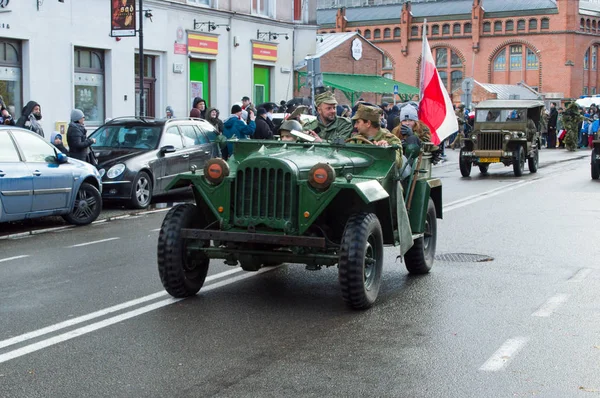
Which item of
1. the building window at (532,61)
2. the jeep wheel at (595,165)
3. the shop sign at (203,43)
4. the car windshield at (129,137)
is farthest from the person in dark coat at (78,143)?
the building window at (532,61)

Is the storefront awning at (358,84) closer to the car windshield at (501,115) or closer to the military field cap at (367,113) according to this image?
the car windshield at (501,115)

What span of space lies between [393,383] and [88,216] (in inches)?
374

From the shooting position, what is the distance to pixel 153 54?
27578mm

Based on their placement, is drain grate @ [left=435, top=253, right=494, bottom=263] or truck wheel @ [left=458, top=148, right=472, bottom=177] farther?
truck wheel @ [left=458, top=148, right=472, bottom=177]

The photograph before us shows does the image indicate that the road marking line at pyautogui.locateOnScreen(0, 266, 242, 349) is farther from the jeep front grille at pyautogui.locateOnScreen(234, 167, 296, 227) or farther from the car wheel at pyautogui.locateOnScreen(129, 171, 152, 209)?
the car wheel at pyautogui.locateOnScreen(129, 171, 152, 209)

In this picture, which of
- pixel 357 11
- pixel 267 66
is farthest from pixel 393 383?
pixel 357 11

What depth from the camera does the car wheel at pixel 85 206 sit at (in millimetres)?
14281

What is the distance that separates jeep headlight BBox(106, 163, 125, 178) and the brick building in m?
59.3

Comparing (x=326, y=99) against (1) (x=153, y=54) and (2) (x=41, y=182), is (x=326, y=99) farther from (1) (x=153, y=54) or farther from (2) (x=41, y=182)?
(1) (x=153, y=54)

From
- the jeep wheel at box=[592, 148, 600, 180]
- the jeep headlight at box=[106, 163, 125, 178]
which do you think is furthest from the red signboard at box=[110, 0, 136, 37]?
the jeep wheel at box=[592, 148, 600, 180]

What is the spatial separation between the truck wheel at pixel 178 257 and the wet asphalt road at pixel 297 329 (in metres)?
0.17

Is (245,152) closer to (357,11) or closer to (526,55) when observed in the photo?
(526,55)

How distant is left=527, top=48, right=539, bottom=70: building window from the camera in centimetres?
7744

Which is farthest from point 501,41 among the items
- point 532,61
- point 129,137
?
point 129,137
